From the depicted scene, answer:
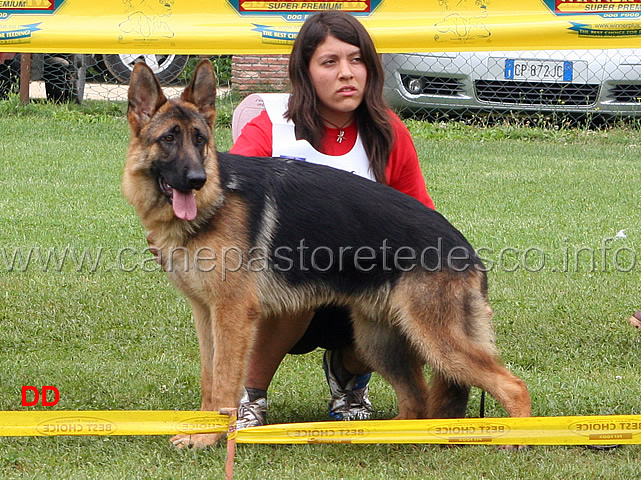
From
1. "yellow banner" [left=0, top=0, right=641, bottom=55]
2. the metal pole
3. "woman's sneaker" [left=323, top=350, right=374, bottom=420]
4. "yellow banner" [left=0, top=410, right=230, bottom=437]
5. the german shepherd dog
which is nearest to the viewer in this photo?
"yellow banner" [left=0, top=410, right=230, bottom=437]

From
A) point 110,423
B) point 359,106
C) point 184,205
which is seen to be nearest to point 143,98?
point 184,205

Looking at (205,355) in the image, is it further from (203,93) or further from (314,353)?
(314,353)

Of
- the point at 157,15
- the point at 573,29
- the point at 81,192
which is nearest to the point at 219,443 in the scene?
the point at 157,15

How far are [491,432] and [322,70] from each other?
1732mm

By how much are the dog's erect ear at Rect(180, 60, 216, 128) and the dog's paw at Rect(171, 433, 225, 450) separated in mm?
1305

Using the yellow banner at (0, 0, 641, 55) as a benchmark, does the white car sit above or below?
above

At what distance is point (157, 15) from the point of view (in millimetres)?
5141

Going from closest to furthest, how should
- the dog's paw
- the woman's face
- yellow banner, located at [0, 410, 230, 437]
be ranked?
1. yellow banner, located at [0, 410, 230, 437]
2. the dog's paw
3. the woman's face

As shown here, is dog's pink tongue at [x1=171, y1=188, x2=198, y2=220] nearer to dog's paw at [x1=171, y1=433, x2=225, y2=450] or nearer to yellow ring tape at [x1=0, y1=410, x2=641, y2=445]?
yellow ring tape at [x1=0, y1=410, x2=641, y2=445]

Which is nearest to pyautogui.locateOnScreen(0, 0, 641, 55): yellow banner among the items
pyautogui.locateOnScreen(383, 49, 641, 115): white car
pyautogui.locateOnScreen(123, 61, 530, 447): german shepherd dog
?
pyautogui.locateOnScreen(123, 61, 530, 447): german shepherd dog

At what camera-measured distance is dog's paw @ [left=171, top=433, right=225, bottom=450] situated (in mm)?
3586

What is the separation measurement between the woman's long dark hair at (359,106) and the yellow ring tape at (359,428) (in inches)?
48.1

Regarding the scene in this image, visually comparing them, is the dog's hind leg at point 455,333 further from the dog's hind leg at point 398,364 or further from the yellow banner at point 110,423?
Result: the yellow banner at point 110,423

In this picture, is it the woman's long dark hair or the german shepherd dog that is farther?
the woman's long dark hair
